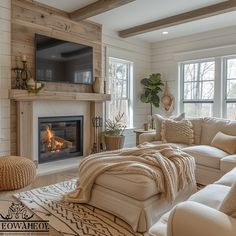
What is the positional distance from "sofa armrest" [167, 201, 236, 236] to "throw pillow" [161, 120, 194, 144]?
2890 mm

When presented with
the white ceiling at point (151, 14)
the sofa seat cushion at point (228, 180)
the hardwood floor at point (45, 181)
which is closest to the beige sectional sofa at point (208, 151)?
the sofa seat cushion at point (228, 180)

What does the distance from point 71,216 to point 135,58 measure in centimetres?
423

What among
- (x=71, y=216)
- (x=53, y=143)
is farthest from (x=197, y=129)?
(x=71, y=216)

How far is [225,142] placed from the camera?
3443 mm

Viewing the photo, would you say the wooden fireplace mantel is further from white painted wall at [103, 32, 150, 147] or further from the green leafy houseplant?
white painted wall at [103, 32, 150, 147]

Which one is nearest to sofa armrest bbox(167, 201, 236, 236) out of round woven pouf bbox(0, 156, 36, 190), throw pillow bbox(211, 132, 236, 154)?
round woven pouf bbox(0, 156, 36, 190)

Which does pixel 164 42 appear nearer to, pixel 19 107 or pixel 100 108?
pixel 100 108

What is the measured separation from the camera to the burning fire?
4.25m

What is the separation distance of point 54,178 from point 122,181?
169cm

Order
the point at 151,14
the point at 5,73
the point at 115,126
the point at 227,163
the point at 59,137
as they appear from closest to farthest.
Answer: the point at 227,163
the point at 5,73
the point at 151,14
the point at 59,137
the point at 115,126

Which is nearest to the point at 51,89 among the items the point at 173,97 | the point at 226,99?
the point at 173,97

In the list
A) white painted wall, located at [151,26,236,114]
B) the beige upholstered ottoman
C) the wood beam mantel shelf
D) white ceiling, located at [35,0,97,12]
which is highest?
white ceiling, located at [35,0,97,12]

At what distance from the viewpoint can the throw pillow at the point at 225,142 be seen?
11.0 ft

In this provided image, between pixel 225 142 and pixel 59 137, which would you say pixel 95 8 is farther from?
pixel 225 142
